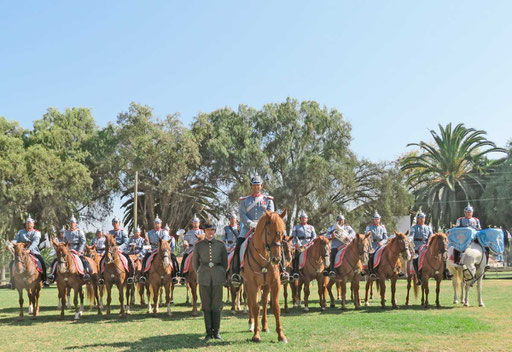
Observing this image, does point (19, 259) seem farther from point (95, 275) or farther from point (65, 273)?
point (95, 275)

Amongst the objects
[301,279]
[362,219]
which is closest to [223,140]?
[362,219]

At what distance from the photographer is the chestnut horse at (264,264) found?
32.1 ft

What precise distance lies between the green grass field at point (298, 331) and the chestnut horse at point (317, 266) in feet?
1.83

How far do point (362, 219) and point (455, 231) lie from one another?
2864 centimetres

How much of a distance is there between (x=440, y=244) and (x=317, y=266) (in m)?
3.89

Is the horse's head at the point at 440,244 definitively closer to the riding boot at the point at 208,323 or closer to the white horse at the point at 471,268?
the white horse at the point at 471,268

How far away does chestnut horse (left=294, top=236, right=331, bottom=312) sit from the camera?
52.1 ft

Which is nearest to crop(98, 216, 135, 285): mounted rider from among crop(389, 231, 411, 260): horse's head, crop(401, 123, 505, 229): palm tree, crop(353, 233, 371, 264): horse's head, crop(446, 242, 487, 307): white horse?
crop(353, 233, 371, 264): horse's head

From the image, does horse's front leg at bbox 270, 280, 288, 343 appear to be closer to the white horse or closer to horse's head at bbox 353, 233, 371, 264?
horse's head at bbox 353, 233, 371, 264

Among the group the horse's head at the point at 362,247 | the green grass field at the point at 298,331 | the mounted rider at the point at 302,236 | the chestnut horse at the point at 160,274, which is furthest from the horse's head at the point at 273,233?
the mounted rider at the point at 302,236

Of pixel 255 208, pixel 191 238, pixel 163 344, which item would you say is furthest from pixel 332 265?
pixel 163 344

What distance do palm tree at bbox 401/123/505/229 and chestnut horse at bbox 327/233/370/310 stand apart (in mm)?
33860

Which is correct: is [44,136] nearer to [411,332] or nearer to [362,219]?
[362,219]

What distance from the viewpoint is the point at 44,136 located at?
137ft
